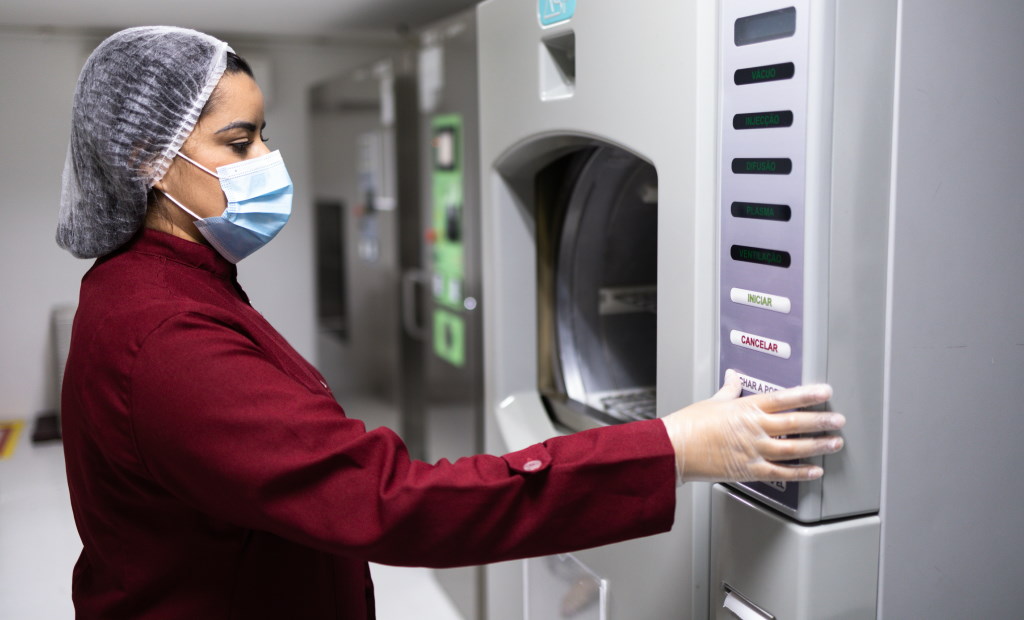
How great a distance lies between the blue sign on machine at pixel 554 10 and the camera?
1.34 meters

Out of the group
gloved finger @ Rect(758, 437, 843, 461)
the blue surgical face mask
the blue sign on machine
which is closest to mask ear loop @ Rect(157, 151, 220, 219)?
the blue surgical face mask

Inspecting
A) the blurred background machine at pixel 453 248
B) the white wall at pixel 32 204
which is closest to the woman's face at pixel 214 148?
the white wall at pixel 32 204

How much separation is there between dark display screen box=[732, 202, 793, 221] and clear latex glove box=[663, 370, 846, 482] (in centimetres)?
20

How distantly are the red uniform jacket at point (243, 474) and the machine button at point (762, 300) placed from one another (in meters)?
0.20

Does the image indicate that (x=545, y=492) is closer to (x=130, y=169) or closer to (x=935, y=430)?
(x=935, y=430)

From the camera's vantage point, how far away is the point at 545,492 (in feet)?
3.23

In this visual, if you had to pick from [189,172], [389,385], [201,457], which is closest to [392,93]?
[389,385]

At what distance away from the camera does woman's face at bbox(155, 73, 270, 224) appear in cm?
116

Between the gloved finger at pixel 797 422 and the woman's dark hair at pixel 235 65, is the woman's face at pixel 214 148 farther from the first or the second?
the gloved finger at pixel 797 422

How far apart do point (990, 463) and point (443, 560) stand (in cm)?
73

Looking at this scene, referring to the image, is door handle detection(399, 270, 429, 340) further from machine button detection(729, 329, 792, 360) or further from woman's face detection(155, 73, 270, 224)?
machine button detection(729, 329, 792, 360)

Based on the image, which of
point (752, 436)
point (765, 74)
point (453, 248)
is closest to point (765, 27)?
point (765, 74)

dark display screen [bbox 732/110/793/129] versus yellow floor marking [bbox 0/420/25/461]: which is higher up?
dark display screen [bbox 732/110/793/129]

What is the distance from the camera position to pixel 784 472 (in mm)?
970
